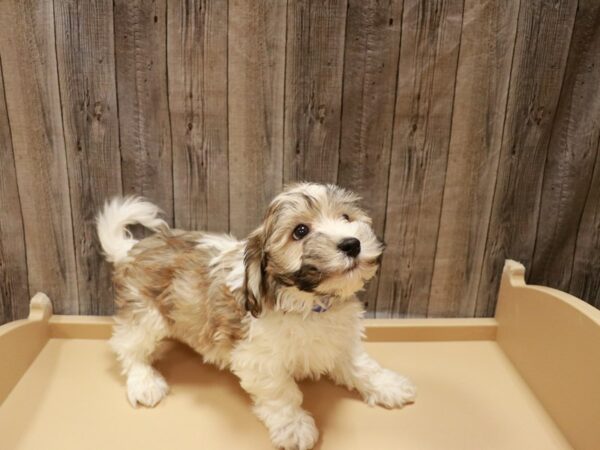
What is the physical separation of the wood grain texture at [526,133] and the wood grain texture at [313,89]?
613 millimetres

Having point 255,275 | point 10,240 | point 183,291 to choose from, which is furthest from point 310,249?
point 10,240

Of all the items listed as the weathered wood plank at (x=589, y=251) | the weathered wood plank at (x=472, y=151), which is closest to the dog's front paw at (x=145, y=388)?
the weathered wood plank at (x=472, y=151)

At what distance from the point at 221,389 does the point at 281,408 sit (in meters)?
0.30

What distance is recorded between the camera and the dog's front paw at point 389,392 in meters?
1.79

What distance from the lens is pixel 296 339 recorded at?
1595 mm

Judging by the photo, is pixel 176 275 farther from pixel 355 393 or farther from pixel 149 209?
pixel 355 393

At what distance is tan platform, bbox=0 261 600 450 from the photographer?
1650 millimetres

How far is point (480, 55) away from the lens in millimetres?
1844

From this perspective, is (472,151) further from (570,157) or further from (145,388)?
(145,388)

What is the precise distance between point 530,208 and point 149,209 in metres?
1.40

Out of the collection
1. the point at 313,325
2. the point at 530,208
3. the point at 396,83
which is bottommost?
the point at 313,325

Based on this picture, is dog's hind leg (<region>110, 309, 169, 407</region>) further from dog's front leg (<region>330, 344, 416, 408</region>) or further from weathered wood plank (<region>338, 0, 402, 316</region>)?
weathered wood plank (<region>338, 0, 402, 316</region>)

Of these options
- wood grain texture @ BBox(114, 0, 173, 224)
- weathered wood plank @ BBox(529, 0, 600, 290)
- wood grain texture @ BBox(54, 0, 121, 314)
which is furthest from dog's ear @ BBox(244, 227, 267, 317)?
weathered wood plank @ BBox(529, 0, 600, 290)

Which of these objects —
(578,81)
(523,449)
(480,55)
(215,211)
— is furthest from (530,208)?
(215,211)
